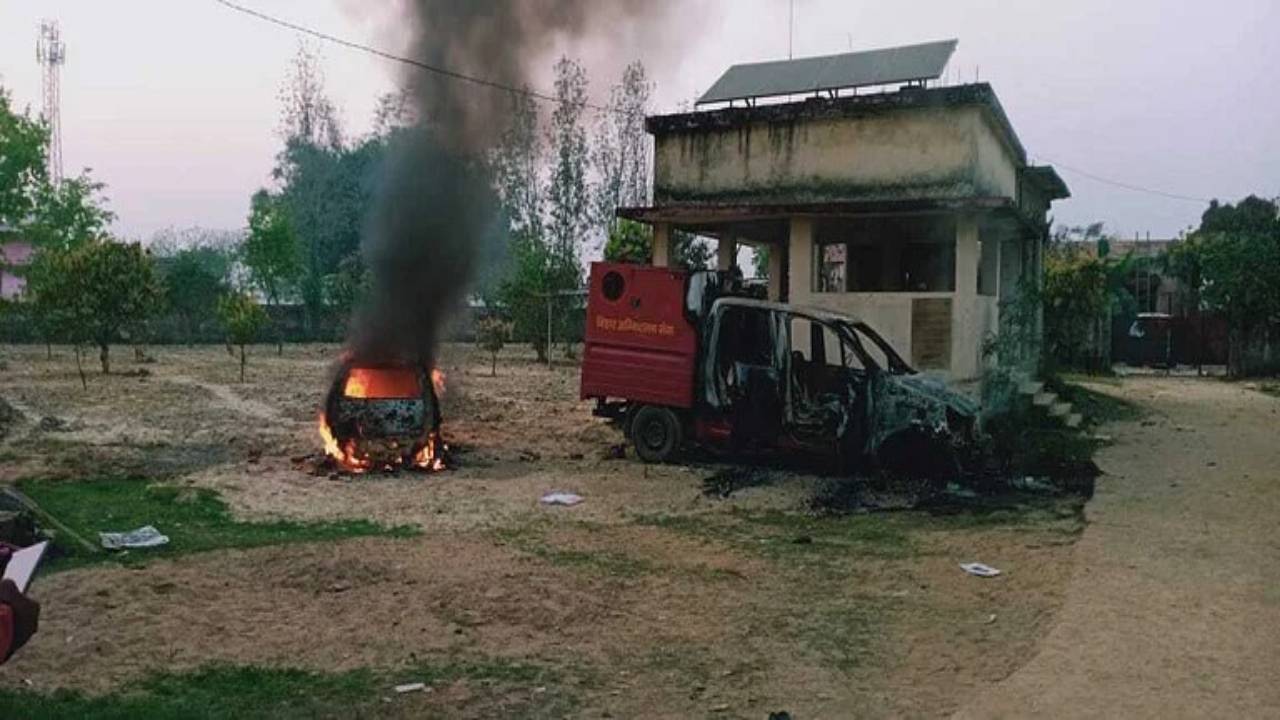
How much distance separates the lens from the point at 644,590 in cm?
649

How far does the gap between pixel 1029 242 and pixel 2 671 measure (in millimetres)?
18685

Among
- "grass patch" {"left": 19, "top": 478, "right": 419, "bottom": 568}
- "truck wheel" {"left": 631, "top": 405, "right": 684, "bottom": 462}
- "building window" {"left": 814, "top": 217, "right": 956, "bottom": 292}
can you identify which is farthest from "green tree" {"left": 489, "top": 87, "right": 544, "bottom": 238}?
"grass patch" {"left": 19, "top": 478, "right": 419, "bottom": 568}

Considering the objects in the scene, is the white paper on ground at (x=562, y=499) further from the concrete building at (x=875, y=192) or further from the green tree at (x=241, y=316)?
the green tree at (x=241, y=316)

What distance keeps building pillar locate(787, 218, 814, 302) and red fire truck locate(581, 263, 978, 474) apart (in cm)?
221

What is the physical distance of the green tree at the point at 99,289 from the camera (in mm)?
21969

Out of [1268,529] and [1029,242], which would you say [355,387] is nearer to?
[1268,529]

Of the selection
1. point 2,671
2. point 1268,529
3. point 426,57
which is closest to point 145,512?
point 2,671

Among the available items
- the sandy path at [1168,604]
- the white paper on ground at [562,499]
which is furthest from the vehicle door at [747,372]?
the sandy path at [1168,604]

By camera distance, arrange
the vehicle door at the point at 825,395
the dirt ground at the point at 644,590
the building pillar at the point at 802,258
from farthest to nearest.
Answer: the building pillar at the point at 802,258
the vehicle door at the point at 825,395
the dirt ground at the point at 644,590

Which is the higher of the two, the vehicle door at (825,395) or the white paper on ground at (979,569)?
the vehicle door at (825,395)

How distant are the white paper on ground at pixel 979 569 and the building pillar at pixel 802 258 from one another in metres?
7.43

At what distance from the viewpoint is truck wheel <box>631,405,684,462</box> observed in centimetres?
1157

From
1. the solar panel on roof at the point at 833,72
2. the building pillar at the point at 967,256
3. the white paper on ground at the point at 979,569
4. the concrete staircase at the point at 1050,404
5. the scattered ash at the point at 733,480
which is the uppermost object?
the solar panel on roof at the point at 833,72

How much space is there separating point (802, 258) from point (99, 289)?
16.5 m
